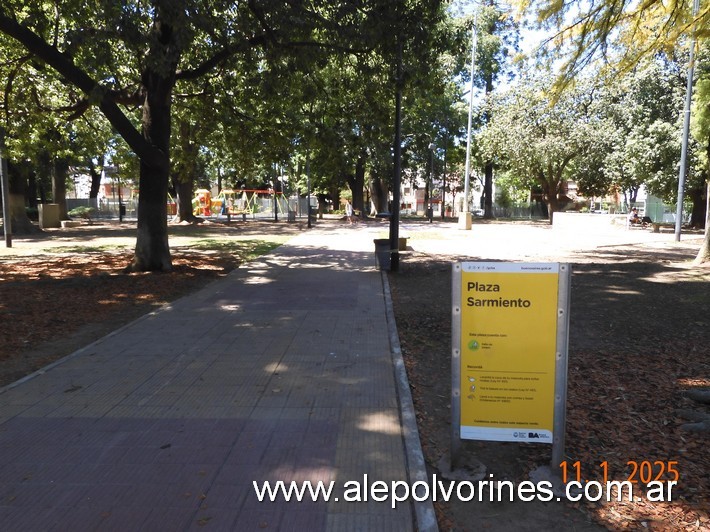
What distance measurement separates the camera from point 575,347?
6.61 meters

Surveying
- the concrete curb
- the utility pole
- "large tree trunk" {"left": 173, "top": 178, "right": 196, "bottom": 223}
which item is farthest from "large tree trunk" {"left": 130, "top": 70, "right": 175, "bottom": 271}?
"large tree trunk" {"left": 173, "top": 178, "right": 196, "bottom": 223}

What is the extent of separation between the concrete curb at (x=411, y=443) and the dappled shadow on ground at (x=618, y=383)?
4.4 inches

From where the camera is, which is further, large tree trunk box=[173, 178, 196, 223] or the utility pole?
large tree trunk box=[173, 178, 196, 223]

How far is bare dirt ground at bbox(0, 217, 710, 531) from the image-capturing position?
3.24 meters

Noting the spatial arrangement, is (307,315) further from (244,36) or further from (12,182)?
(12,182)

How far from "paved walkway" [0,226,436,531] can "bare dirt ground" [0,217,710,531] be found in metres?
0.41

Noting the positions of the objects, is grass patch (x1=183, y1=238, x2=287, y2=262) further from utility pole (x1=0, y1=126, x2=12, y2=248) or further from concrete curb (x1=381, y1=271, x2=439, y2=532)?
concrete curb (x1=381, y1=271, x2=439, y2=532)

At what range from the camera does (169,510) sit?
3.09 m

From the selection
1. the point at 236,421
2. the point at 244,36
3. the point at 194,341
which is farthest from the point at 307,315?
the point at 244,36

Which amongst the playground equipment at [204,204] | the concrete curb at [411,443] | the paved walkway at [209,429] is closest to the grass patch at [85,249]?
the paved walkway at [209,429]

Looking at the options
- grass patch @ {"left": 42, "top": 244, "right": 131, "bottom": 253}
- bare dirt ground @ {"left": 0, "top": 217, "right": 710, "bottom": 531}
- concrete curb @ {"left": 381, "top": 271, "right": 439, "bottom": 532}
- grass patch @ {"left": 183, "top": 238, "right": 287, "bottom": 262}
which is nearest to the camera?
concrete curb @ {"left": 381, "top": 271, "right": 439, "bottom": 532}

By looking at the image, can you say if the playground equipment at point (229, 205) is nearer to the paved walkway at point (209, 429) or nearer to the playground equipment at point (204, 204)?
the playground equipment at point (204, 204)

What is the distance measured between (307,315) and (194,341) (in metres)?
1.96

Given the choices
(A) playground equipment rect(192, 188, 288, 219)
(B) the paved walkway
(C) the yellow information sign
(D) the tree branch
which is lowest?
(B) the paved walkway
